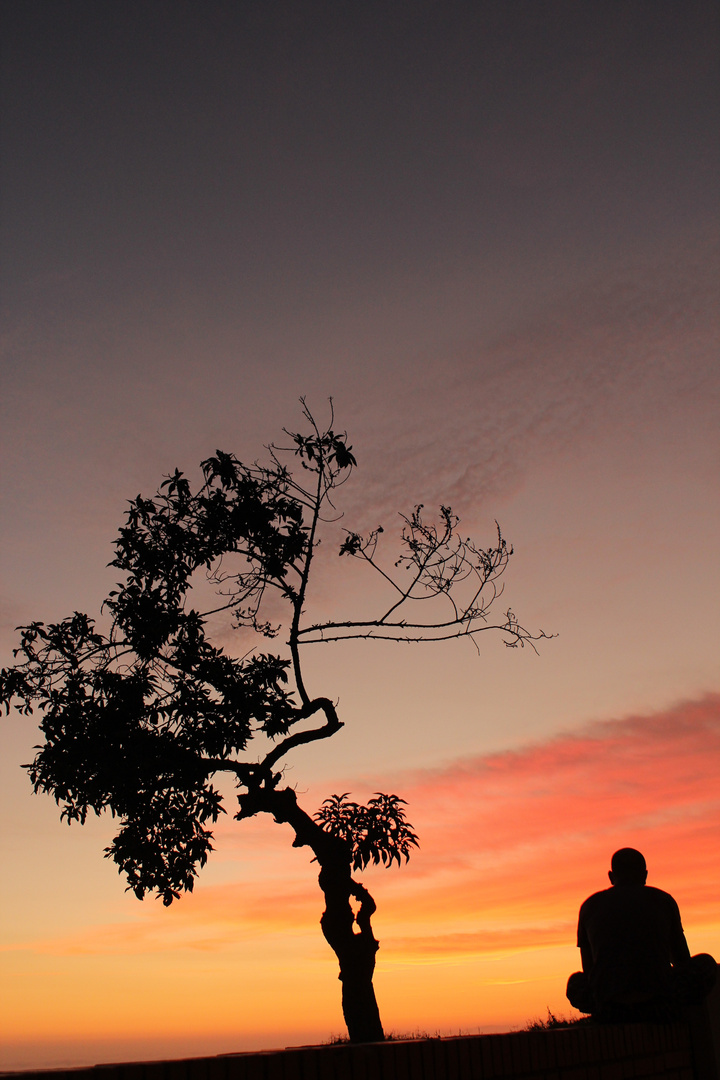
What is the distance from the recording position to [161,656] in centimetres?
1580

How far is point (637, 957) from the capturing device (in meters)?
7.68

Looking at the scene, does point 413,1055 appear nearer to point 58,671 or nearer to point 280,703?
point 280,703

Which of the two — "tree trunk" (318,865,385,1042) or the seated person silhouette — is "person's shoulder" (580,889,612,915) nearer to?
the seated person silhouette

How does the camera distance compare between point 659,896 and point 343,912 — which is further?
point 343,912

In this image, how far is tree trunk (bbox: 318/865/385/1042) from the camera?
1466cm

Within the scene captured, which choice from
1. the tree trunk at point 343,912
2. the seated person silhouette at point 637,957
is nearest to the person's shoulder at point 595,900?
the seated person silhouette at point 637,957

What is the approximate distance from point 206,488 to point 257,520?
117 centimetres

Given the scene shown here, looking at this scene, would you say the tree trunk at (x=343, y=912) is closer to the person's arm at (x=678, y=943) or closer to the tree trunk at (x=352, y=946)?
the tree trunk at (x=352, y=946)

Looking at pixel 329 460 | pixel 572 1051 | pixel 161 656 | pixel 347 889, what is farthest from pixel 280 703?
pixel 572 1051

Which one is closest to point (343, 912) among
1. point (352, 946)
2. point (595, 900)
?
point (352, 946)

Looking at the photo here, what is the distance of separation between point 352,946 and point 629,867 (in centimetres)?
856

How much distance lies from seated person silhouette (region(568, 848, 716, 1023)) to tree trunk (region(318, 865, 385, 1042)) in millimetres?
7847

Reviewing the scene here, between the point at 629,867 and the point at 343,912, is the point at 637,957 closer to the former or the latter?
the point at 629,867

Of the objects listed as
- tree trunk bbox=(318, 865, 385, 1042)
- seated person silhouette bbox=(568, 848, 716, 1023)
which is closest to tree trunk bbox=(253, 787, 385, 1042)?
tree trunk bbox=(318, 865, 385, 1042)
